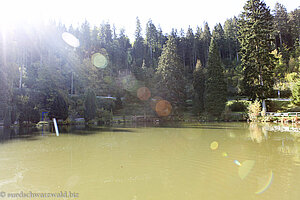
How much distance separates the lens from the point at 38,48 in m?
49.2

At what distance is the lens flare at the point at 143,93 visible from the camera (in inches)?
1799

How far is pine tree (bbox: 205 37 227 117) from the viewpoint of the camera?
1322 inches

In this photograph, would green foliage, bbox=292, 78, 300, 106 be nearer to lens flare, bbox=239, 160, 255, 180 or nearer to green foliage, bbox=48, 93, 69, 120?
lens flare, bbox=239, 160, 255, 180

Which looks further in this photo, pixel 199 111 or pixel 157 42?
pixel 157 42

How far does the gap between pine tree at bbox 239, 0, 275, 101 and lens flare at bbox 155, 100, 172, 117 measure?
13669 mm

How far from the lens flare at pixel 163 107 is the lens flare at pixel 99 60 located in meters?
21.4

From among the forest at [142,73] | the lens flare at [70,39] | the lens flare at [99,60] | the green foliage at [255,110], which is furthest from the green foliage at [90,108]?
the lens flare at [70,39]

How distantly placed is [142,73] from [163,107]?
1535 centimetres

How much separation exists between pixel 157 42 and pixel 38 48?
40368 mm

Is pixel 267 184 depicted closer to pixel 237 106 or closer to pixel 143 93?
pixel 237 106

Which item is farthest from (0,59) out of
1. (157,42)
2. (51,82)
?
(157,42)

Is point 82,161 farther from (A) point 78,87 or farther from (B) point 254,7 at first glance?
(A) point 78,87

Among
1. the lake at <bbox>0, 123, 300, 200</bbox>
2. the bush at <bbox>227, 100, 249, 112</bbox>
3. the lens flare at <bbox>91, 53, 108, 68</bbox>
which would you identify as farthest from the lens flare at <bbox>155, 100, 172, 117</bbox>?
the lake at <bbox>0, 123, 300, 200</bbox>

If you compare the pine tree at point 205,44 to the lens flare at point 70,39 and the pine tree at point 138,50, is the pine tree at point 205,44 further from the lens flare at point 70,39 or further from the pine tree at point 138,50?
the lens flare at point 70,39
